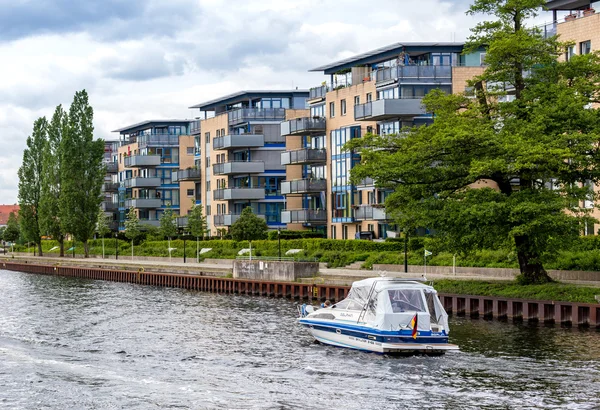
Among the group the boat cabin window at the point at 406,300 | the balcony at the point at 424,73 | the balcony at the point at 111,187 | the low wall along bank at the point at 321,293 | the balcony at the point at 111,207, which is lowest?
the low wall along bank at the point at 321,293

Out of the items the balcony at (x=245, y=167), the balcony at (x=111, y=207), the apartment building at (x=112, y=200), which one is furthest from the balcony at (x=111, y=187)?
the balcony at (x=245, y=167)

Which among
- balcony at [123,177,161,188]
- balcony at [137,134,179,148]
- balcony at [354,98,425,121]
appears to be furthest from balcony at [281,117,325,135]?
balcony at [137,134,179,148]

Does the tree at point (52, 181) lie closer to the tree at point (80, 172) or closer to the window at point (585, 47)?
the tree at point (80, 172)

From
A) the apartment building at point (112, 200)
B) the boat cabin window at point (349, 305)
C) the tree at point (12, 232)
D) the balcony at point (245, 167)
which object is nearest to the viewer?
the boat cabin window at point (349, 305)

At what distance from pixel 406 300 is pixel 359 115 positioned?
5529 centimetres

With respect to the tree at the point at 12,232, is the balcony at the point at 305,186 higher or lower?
higher

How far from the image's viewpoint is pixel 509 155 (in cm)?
5625

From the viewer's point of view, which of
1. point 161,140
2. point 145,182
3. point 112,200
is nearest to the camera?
point 145,182

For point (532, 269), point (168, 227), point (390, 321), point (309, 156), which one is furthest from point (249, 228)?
point (390, 321)

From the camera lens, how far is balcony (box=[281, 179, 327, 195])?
367 feet

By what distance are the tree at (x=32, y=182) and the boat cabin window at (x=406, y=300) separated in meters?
117

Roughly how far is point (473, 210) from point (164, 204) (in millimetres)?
115298

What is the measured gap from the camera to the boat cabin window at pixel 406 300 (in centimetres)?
4553

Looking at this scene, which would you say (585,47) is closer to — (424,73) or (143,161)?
(424,73)
